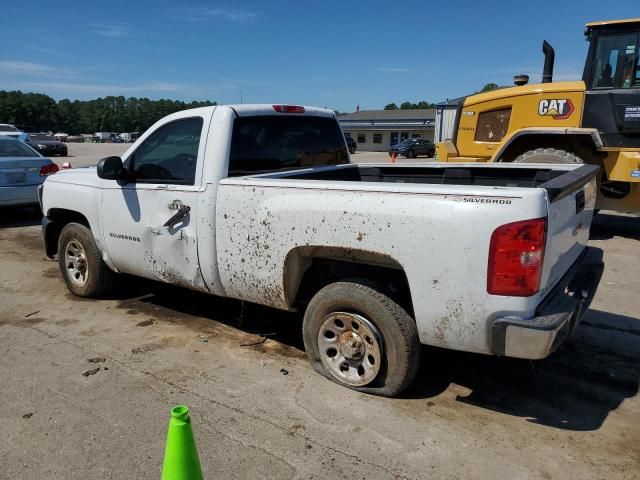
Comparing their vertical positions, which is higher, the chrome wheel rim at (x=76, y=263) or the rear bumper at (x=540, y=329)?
the rear bumper at (x=540, y=329)

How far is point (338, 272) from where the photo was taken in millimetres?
3816

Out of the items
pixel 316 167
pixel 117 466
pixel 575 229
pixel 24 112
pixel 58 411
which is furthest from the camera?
pixel 24 112

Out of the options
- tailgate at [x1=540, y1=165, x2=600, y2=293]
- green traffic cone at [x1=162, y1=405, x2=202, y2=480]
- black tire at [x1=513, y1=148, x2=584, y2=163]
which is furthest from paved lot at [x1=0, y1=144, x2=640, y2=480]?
black tire at [x1=513, y1=148, x2=584, y2=163]

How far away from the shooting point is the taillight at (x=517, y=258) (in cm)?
271

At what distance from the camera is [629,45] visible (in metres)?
7.69

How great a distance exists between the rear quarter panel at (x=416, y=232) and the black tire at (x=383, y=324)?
149 millimetres

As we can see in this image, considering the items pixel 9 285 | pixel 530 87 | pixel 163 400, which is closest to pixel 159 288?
pixel 9 285

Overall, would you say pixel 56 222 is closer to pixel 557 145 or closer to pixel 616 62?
pixel 557 145

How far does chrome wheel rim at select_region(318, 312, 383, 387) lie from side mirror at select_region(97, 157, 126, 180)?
2.37 m

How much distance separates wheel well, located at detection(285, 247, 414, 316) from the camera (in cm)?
341

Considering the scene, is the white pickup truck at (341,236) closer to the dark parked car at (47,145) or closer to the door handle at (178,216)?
the door handle at (178,216)

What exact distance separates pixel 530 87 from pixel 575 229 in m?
5.75

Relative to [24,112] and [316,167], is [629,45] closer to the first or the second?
[316,167]

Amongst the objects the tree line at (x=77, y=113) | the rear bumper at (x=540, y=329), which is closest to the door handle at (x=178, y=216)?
the rear bumper at (x=540, y=329)
